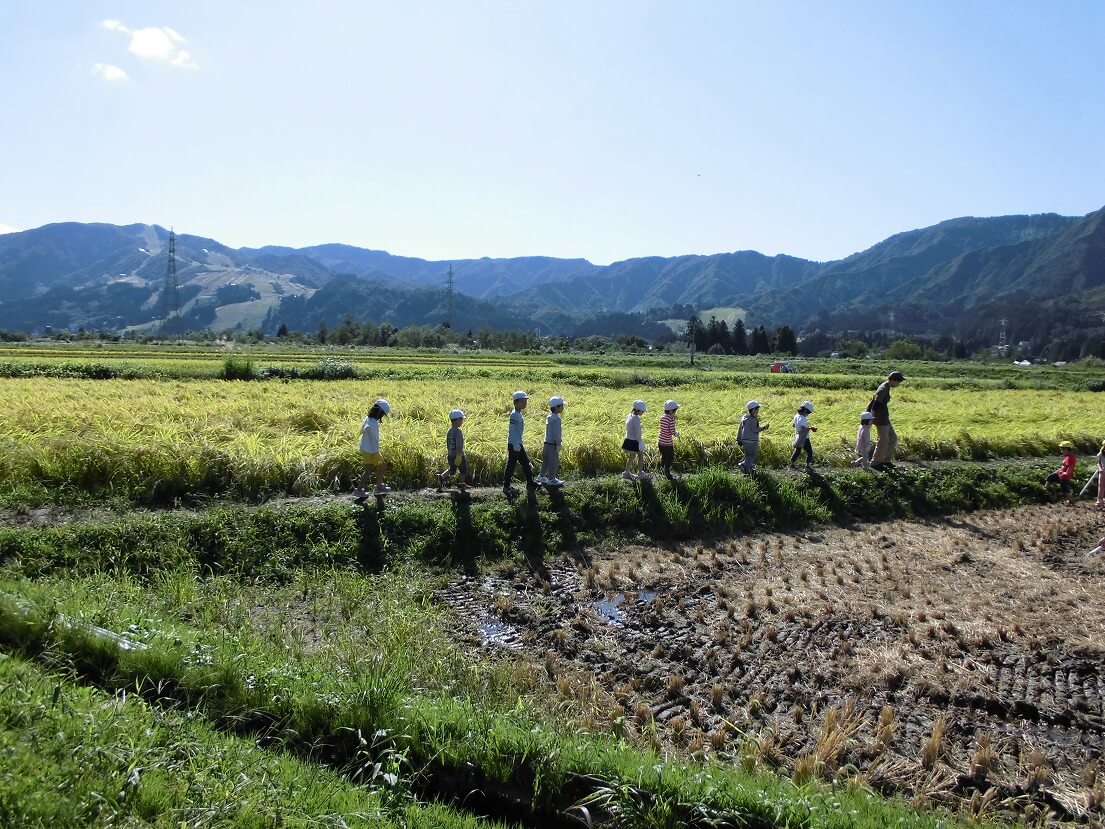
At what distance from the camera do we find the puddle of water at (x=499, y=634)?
646 centimetres

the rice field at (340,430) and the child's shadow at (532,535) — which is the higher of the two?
the rice field at (340,430)

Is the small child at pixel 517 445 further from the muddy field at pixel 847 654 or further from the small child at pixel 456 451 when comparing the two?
the muddy field at pixel 847 654

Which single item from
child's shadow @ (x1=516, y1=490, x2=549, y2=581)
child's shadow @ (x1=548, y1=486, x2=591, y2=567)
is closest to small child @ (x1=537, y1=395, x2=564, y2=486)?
child's shadow @ (x1=548, y1=486, x2=591, y2=567)

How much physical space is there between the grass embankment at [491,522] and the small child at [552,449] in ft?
1.19

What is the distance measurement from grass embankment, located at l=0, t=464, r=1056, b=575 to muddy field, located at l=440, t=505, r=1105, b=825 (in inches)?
35.4

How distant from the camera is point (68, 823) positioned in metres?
2.85

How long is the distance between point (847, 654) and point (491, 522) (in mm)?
4987

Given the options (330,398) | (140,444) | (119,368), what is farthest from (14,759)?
(119,368)

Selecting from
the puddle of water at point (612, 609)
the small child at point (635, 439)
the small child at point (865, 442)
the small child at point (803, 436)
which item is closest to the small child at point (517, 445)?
the small child at point (635, 439)

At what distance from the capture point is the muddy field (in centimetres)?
461

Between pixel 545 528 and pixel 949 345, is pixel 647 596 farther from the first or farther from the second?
pixel 949 345

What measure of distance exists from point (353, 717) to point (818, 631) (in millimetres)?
4679

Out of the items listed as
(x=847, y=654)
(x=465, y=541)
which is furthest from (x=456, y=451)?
(x=847, y=654)

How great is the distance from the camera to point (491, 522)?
30.9ft
